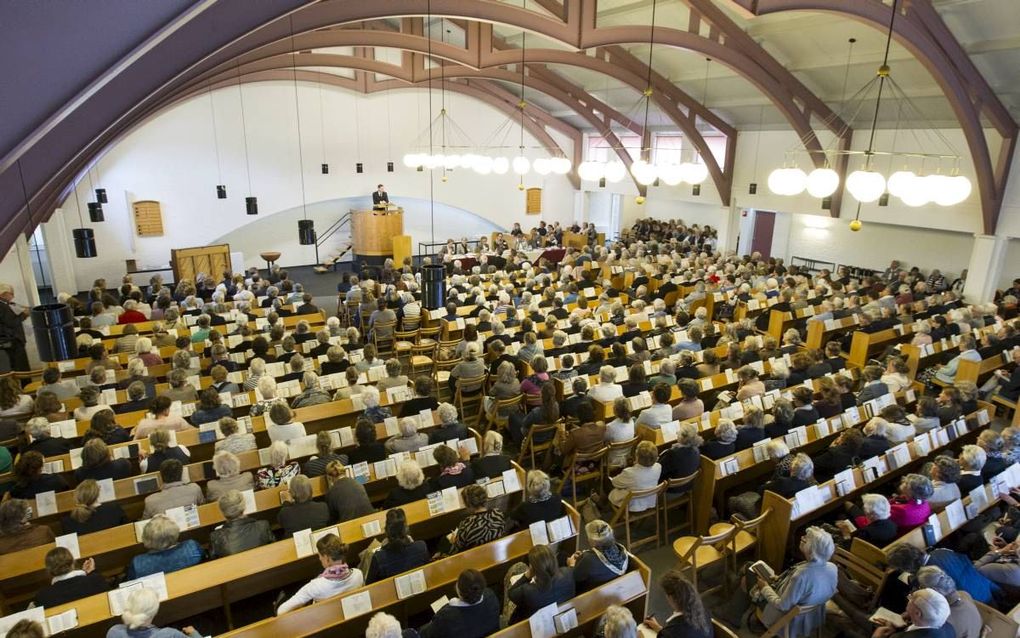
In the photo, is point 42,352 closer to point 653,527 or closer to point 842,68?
point 653,527

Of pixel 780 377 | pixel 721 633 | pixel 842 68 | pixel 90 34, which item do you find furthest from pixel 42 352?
pixel 842 68

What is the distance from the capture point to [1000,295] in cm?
1141

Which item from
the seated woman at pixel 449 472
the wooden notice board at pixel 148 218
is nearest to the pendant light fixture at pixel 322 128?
the wooden notice board at pixel 148 218

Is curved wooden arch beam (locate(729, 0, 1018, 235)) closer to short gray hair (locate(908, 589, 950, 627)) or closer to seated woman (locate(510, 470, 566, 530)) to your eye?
seated woman (locate(510, 470, 566, 530))

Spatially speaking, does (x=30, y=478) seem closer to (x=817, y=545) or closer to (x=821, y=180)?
(x=817, y=545)

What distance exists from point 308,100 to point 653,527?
15062 millimetres

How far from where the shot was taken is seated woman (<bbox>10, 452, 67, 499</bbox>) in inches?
184

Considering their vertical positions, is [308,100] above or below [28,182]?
above

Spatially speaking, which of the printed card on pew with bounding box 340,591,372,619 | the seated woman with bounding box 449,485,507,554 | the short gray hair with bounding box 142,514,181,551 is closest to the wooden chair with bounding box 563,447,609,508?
the seated woman with bounding box 449,485,507,554

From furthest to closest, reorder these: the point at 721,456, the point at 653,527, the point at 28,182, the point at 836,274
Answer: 1. the point at 836,274
2. the point at 653,527
3. the point at 721,456
4. the point at 28,182

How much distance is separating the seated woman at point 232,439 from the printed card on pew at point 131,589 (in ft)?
5.47

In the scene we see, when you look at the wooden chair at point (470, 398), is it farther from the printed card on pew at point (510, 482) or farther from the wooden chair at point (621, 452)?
the printed card on pew at point (510, 482)

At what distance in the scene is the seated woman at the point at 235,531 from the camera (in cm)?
423

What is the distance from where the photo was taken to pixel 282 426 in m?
5.72
